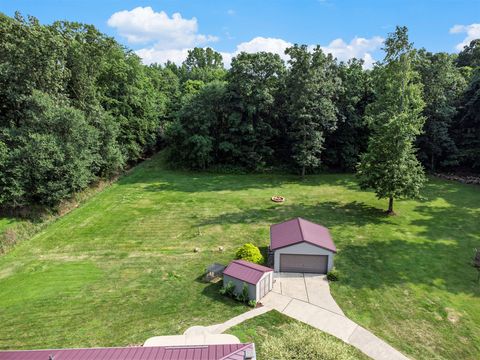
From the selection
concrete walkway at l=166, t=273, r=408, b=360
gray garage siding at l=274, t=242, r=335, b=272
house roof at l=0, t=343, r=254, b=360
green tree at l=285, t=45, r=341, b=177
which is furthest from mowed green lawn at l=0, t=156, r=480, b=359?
green tree at l=285, t=45, r=341, b=177

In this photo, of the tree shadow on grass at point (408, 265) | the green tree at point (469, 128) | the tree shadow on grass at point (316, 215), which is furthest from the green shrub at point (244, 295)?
the green tree at point (469, 128)

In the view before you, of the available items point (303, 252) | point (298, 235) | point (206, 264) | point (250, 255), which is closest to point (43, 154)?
point (206, 264)

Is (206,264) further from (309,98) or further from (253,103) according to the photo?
(253,103)

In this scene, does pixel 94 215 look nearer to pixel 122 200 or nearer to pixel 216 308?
pixel 122 200

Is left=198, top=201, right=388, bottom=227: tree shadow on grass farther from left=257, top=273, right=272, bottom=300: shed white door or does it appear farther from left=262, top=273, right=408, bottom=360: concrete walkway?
left=257, top=273, right=272, bottom=300: shed white door

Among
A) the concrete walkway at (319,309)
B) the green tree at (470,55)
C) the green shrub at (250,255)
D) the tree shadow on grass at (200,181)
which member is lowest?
the concrete walkway at (319,309)

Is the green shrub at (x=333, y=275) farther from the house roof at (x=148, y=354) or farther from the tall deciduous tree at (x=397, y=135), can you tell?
the tall deciduous tree at (x=397, y=135)

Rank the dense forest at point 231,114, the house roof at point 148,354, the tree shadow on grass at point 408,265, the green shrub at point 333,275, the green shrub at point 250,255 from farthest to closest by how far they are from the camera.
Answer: the dense forest at point 231,114 < the green shrub at point 250,255 < the green shrub at point 333,275 < the tree shadow on grass at point 408,265 < the house roof at point 148,354
